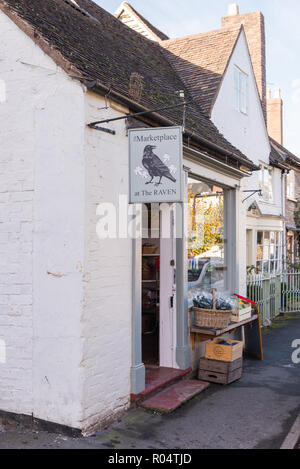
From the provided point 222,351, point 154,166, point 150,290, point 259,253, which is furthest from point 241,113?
point 154,166

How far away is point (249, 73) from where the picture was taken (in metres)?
12.1

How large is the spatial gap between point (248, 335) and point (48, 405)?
4.95 m

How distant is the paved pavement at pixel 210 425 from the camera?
4.93 metres

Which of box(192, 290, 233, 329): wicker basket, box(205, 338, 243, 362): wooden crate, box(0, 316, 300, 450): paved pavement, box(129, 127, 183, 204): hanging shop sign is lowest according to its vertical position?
box(0, 316, 300, 450): paved pavement

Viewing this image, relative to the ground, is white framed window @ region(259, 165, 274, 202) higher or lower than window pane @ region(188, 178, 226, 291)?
higher

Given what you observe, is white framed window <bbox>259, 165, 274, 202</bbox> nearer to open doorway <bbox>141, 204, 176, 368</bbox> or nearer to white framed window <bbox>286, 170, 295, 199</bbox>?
white framed window <bbox>286, 170, 295, 199</bbox>

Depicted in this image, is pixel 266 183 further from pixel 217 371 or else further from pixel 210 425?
pixel 210 425

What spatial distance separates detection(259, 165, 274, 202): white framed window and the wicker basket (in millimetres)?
9305

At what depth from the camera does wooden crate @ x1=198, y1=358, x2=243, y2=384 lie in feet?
23.4

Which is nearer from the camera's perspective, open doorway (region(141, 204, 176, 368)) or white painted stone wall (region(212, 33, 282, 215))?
open doorway (region(141, 204, 176, 368))

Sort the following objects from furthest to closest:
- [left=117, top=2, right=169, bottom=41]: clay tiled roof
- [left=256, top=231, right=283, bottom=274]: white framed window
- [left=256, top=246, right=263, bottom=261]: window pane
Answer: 1. [left=256, top=231, right=283, bottom=274]: white framed window
2. [left=256, top=246, right=263, bottom=261]: window pane
3. [left=117, top=2, right=169, bottom=41]: clay tiled roof

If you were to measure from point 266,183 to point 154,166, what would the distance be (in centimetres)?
1146

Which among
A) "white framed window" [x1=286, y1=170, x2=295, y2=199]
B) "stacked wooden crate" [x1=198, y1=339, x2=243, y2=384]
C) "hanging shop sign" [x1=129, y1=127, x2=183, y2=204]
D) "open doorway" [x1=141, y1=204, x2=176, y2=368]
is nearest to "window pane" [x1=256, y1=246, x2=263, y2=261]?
"white framed window" [x1=286, y1=170, x2=295, y2=199]

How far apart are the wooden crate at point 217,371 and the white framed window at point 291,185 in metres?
13.1
